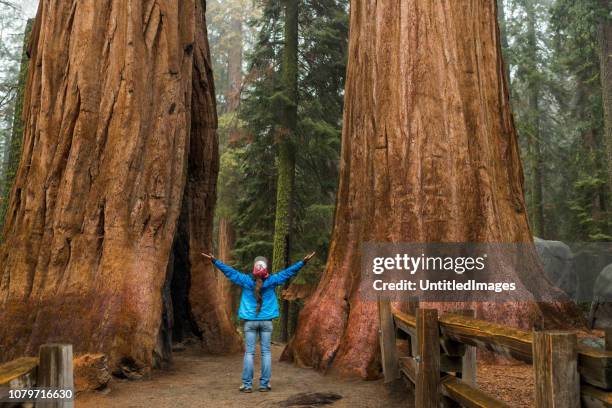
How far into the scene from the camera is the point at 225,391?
725 centimetres

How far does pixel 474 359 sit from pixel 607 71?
53.6 ft

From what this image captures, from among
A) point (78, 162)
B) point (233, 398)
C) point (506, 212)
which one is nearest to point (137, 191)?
point (78, 162)

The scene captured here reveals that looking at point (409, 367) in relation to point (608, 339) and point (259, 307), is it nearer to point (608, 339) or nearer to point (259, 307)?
point (259, 307)

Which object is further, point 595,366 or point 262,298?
point 262,298

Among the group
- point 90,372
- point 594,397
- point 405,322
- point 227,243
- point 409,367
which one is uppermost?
point 227,243

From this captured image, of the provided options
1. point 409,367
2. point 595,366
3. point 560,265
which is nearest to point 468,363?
point 409,367

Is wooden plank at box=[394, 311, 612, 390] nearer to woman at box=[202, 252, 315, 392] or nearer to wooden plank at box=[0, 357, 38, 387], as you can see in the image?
woman at box=[202, 252, 315, 392]

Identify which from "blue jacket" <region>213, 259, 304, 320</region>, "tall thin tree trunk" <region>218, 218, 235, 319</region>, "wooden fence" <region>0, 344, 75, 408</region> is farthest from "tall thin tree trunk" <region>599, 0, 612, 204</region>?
"wooden fence" <region>0, 344, 75, 408</region>

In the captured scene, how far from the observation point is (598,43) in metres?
19.1

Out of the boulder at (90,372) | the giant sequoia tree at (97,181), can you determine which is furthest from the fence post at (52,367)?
the giant sequoia tree at (97,181)

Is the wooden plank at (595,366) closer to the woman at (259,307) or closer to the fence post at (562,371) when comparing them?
the fence post at (562,371)

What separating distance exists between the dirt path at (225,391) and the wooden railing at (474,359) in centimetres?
46

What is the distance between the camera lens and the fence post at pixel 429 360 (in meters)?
4.86

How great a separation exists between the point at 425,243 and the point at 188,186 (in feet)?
20.4
